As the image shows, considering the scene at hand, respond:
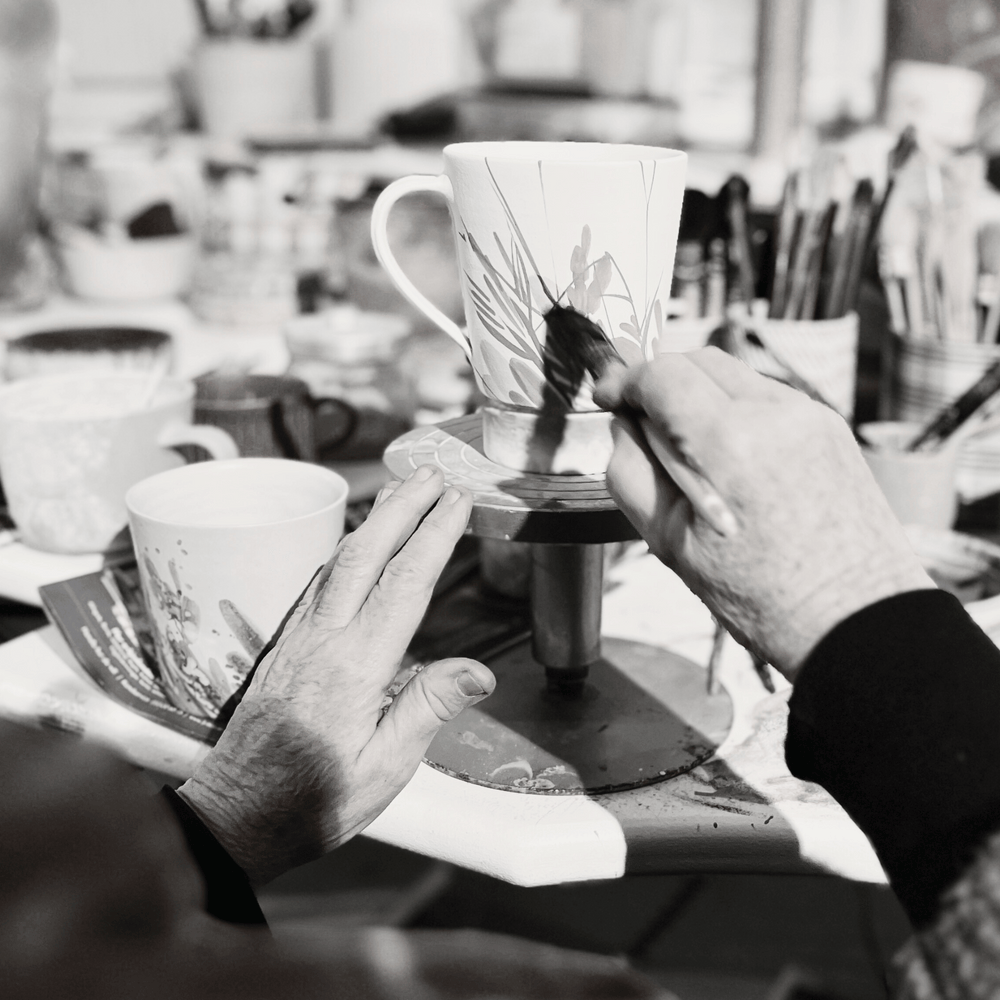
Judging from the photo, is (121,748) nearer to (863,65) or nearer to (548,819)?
(548,819)

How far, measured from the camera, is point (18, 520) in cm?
71

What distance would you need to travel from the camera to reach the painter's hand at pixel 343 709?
A: 1.51 ft

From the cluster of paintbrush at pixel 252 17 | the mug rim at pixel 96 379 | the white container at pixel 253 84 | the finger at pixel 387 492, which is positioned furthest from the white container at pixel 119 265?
the finger at pixel 387 492

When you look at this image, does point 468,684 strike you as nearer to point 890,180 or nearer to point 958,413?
point 958,413

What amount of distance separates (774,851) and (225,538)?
30 cm

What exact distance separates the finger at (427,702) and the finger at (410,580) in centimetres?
2

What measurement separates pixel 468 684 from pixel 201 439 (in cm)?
31

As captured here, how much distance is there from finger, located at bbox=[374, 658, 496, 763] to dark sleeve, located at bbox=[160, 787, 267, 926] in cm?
8

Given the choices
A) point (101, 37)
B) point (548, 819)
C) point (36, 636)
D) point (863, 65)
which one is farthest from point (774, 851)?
point (101, 37)

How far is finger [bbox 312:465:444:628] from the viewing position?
472 mm

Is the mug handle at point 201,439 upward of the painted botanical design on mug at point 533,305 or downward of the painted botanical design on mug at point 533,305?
downward

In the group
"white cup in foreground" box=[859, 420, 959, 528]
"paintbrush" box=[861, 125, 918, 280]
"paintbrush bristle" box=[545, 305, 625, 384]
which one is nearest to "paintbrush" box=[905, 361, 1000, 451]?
"white cup in foreground" box=[859, 420, 959, 528]

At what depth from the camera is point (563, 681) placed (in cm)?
58

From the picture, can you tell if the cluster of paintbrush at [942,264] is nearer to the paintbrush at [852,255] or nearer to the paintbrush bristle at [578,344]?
the paintbrush at [852,255]
